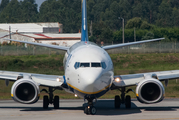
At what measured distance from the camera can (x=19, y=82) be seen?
63.1ft

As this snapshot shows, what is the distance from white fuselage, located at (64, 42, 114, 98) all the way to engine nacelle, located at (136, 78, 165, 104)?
78.0 inches

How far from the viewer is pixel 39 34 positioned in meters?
103

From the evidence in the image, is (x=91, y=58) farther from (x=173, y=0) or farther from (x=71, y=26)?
(x=173, y=0)

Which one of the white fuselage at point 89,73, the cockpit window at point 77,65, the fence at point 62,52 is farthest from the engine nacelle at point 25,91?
the fence at point 62,52

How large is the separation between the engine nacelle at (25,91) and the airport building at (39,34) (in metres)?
67.1

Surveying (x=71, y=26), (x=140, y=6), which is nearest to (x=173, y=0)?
(x=140, y=6)

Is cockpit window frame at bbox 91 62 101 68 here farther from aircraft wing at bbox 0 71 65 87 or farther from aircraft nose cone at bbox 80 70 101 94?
aircraft wing at bbox 0 71 65 87

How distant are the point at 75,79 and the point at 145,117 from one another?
4028mm

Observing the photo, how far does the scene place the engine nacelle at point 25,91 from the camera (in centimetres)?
1898

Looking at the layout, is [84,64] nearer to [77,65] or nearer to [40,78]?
[77,65]

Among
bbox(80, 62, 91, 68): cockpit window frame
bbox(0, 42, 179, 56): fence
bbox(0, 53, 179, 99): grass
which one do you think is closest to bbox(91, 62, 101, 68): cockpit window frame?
bbox(80, 62, 91, 68): cockpit window frame

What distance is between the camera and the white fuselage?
54.9 ft

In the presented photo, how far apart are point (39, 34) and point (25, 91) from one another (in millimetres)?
84625

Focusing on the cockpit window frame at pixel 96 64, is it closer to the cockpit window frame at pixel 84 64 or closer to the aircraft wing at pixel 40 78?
the cockpit window frame at pixel 84 64
